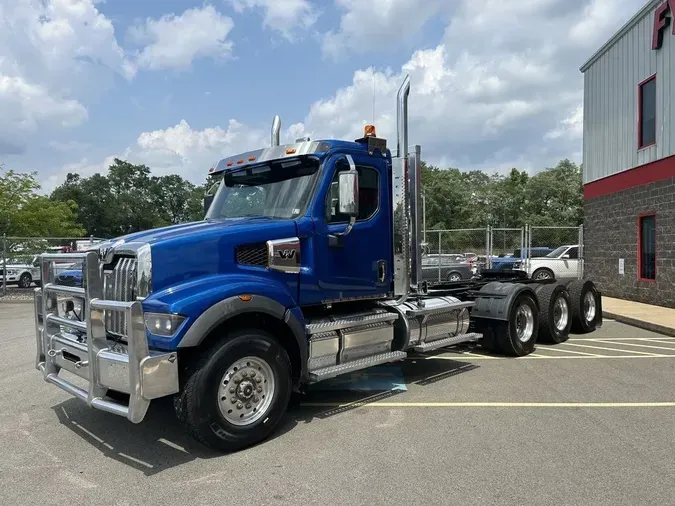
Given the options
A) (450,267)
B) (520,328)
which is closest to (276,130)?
(520,328)

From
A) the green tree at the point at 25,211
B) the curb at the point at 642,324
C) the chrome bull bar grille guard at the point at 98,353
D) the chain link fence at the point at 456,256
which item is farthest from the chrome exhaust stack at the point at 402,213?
the green tree at the point at 25,211

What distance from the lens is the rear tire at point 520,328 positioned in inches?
316

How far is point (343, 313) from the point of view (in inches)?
242

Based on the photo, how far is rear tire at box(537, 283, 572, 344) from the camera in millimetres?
9133

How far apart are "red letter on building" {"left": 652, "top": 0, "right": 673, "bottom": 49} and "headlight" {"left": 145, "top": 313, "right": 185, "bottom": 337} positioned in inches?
557

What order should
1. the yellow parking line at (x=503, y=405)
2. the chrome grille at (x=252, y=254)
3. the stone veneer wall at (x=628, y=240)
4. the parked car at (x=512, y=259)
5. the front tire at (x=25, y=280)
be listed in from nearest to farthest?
the chrome grille at (x=252, y=254)
the yellow parking line at (x=503, y=405)
the stone veneer wall at (x=628, y=240)
the front tire at (x=25, y=280)
the parked car at (x=512, y=259)

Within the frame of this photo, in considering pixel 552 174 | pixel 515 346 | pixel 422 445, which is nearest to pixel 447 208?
pixel 552 174

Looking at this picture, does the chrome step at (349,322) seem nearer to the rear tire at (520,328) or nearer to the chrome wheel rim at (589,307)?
the rear tire at (520,328)

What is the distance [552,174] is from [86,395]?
196 ft

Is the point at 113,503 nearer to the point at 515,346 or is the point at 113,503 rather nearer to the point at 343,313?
the point at 343,313

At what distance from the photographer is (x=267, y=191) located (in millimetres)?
5961

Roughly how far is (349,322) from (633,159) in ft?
41.8

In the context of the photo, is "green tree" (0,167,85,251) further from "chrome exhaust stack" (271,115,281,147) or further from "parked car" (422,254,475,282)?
"chrome exhaust stack" (271,115,281,147)

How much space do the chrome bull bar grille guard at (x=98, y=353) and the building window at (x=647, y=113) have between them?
14.3 m
